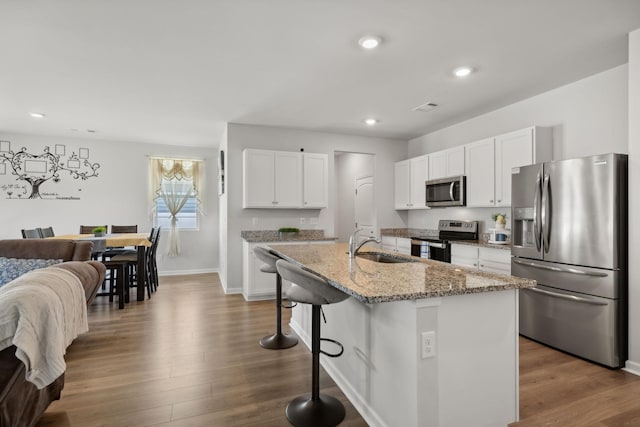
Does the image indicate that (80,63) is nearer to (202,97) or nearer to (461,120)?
(202,97)

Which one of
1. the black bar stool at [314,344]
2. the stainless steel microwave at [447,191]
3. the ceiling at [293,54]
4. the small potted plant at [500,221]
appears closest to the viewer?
the black bar stool at [314,344]

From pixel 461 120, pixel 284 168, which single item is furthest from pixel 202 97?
pixel 461 120

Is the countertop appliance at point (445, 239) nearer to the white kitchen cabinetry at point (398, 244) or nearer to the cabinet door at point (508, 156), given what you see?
the white kitchen cabinetry at point (398, 244)

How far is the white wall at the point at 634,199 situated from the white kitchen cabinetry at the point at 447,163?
6.48 feet

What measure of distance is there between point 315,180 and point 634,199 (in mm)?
3626

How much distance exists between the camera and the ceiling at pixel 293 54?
226 cm

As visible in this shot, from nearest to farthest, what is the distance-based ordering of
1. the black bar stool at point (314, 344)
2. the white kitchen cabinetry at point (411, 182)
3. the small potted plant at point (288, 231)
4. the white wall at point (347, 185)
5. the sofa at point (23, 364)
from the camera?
the sofa at point (23, 364) < the black bar stool at point (314, 344) < the small potted plant at point (288, 231) < the white kitchen cabinetry at point (411, 182) < the white wall at point (347, 185)

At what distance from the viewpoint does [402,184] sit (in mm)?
5715

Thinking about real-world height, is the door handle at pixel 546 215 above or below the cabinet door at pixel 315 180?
below

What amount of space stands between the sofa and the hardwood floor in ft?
0.65

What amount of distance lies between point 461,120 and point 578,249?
8.62 ft

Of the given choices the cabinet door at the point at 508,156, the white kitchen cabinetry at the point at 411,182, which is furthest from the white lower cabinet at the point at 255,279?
the cabinet door at the point at 508,156

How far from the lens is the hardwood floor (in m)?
2.01

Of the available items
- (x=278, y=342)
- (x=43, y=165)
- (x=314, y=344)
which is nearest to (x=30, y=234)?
(x=43, y=165)
